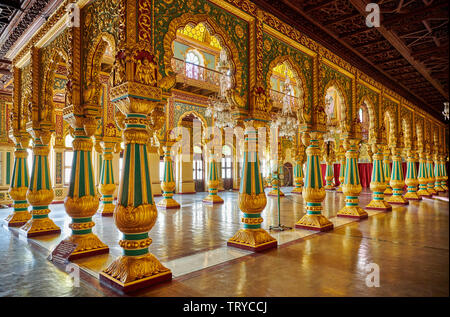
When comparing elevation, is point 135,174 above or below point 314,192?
above

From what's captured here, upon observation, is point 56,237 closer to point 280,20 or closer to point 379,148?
point 280,20

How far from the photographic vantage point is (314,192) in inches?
268

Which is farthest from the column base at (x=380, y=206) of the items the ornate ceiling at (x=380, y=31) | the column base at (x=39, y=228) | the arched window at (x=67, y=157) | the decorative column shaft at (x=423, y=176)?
the arched window at (x=67, y=157)

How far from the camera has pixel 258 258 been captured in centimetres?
465

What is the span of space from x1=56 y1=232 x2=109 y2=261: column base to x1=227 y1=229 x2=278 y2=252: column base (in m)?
2.15

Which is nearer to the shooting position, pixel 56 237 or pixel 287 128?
pixel 56 237

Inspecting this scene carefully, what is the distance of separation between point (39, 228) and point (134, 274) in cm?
404

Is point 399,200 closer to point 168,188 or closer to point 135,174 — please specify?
point 168,188

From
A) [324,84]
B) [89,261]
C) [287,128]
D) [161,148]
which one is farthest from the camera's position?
[287,128]

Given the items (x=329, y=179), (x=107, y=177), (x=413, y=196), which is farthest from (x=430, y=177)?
(x=107, y=177)

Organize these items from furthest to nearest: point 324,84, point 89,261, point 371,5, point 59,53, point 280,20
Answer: point 324,84 → point 280,20 → point 59,53 → point 371,5 → point 89,261
